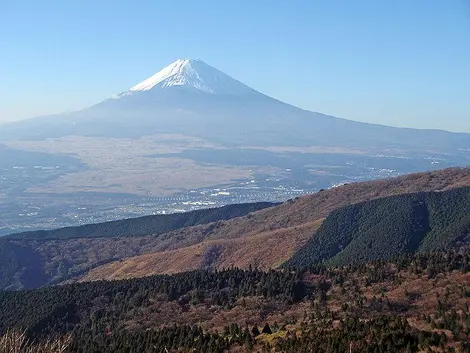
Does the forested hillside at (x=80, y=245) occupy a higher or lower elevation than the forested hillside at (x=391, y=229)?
lower

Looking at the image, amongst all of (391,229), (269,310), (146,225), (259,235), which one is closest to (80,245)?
(146,225)

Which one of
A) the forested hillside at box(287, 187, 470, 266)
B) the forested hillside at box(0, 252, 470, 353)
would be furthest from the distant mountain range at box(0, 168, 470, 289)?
the forested hillside at box(0, 252, 470, 353)

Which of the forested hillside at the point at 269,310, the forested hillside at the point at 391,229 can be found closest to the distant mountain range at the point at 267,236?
the forested hillside at the point at 391,229

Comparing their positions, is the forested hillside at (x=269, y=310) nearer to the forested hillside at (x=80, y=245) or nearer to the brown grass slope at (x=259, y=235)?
the brown grass slope at (x=259, y=235)

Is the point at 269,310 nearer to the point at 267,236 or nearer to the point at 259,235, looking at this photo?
the point at 267,236

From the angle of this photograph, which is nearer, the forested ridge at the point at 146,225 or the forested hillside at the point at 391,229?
the forested hillside at the point at 391,229

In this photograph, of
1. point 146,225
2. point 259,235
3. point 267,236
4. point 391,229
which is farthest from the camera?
point 146,225

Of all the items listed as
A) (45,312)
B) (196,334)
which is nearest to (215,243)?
(45,312)
